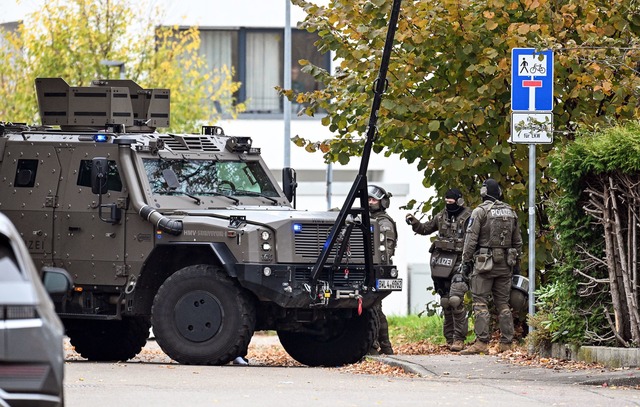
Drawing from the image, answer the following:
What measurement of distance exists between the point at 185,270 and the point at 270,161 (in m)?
27.2

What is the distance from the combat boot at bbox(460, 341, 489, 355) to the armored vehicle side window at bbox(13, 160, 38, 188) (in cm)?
495

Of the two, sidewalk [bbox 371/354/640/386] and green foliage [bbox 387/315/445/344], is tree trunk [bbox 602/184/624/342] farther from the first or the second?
green foliage [bbox 387/315/445/344]

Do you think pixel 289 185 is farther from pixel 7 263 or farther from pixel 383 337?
pixel 7 263

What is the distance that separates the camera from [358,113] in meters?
19.8

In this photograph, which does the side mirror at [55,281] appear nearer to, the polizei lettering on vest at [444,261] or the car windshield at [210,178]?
the car windshield at [210,178]

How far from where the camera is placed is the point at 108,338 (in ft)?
61.2

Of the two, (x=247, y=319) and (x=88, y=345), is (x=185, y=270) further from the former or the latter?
(x=88, y=345)

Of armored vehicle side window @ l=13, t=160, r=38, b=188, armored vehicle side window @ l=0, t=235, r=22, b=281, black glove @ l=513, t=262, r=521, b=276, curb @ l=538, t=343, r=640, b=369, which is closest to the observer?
armored vehicle side window @ l=0, t=235, r=22, b=281

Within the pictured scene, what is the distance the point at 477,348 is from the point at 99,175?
4.51 metres

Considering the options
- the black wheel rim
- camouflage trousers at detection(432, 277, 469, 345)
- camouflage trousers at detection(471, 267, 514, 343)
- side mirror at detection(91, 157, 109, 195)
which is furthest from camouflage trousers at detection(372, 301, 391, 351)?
side mirror at detection(91, 157, 109, 195)

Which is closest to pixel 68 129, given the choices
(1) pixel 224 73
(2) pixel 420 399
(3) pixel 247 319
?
(3) pixel 247 319

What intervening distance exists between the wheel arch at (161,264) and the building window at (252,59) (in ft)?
87.6

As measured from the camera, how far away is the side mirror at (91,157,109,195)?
1688cm

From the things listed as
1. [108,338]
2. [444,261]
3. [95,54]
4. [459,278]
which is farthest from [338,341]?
[95,54]
